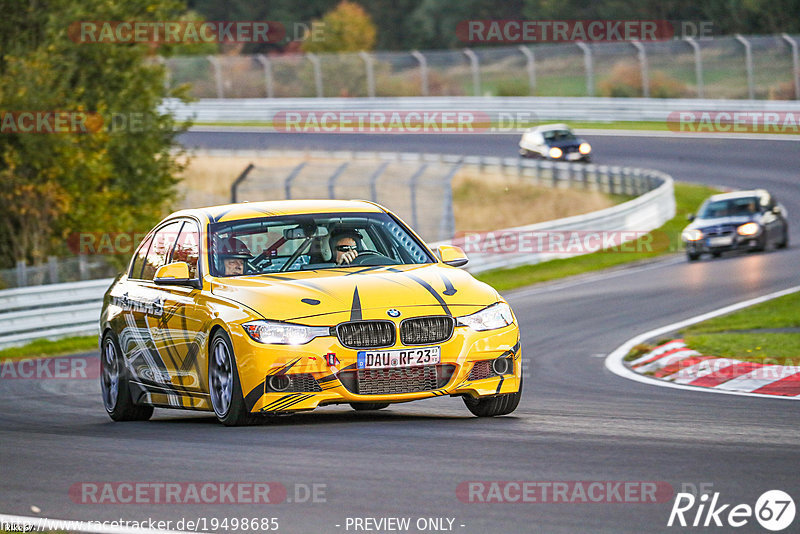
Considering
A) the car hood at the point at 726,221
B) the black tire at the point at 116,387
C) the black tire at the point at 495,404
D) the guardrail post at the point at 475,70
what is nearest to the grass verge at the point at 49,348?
the black tire at the point at 116,387

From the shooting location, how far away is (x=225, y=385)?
9.15 meters

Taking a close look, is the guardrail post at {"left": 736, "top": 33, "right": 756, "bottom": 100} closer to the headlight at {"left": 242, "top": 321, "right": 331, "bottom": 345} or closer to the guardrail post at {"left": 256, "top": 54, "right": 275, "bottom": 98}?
the guardrail post at {"left": 256, "top": 54, "right": 275, "bottom": 98}

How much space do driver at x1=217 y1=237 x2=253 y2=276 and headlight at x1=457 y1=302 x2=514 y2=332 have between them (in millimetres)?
1691

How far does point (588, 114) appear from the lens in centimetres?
5312

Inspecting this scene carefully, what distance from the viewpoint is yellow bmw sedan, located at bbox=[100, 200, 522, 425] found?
28.9 feet

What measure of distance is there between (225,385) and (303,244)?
1.26m

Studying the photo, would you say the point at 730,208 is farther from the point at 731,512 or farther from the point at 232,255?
the point at 731,512

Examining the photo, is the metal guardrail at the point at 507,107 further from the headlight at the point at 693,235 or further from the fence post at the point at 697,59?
the headlight at the point at 693,235

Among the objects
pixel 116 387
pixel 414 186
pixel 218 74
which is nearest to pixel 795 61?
pixel 414 186

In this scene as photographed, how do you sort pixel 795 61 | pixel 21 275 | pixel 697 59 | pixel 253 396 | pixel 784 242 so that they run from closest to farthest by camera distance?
pixel 253 396
pixel 21 275
pixel 784 242
pixel 795 61
pixel 697 59

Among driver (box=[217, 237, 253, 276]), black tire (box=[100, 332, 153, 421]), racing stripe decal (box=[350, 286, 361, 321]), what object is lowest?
black tire (box=[100, 332, 153, 421])

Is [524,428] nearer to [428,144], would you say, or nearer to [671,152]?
[671,152]

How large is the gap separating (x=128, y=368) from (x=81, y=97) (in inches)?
767

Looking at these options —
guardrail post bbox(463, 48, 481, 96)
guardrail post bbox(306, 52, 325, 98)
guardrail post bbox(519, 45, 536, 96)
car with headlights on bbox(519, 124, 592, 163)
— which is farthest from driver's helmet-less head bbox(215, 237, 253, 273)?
guardrail post bbox(306, 52, 325, 98)
